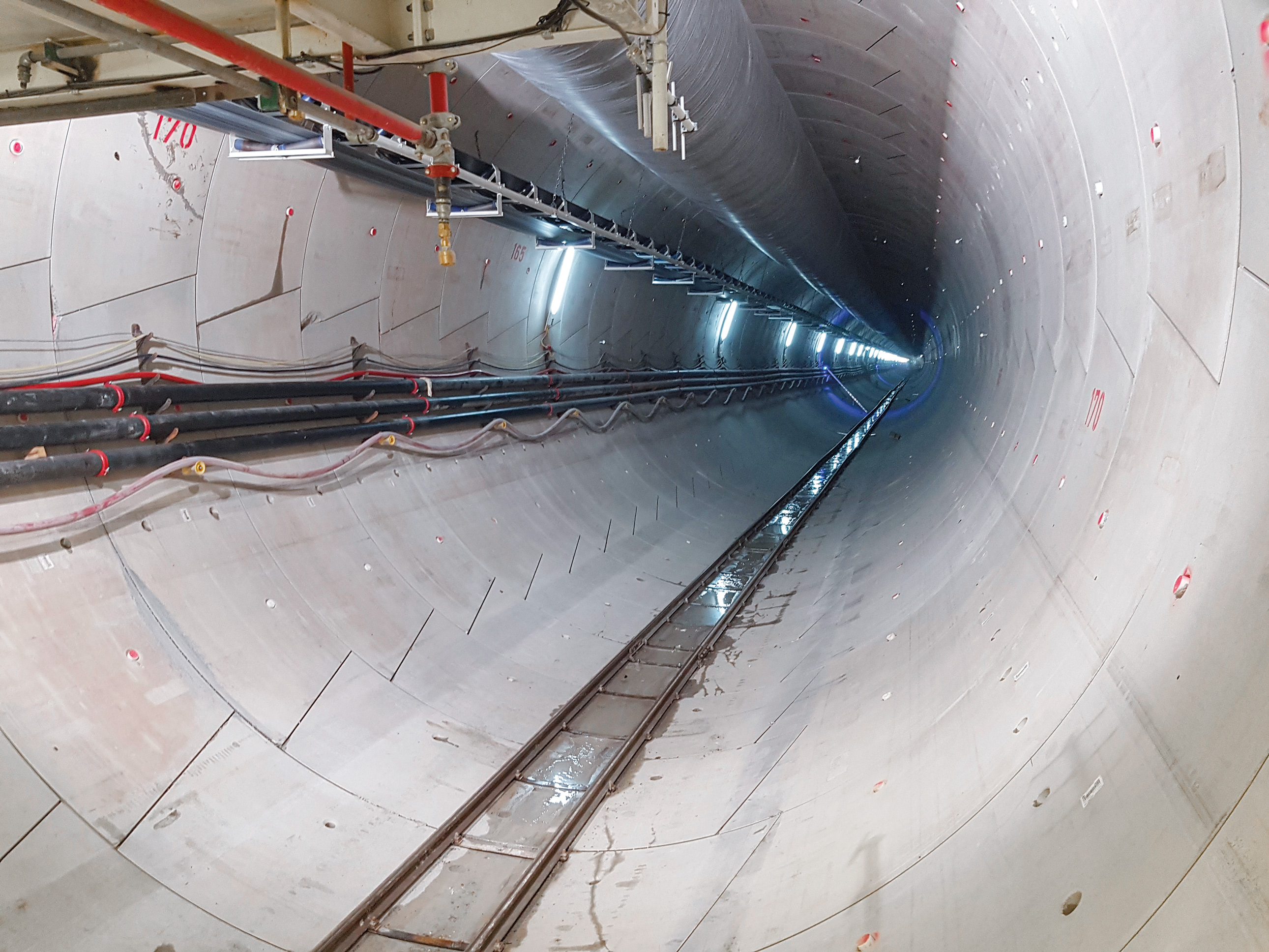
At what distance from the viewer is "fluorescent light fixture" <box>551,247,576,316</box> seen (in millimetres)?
12133

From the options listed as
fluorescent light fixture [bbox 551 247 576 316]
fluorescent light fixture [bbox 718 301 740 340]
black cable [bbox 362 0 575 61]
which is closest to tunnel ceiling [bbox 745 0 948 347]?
fluorescent light fixture [bbox 551 247 576 316]

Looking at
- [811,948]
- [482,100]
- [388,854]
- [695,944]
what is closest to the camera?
[811,948]

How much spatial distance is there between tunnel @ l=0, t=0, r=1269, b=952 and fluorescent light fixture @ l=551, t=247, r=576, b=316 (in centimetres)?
33

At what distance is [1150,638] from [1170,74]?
1.97 metres

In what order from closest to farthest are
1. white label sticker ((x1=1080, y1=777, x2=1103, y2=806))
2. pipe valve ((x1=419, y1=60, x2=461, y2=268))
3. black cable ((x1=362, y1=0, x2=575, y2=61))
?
white label sticker ((x1=1080, y1=777, x2=1103, y2=806)) < black cable ((x1=362, y1=0, x2=575, y2=61)) < pipe valve ((x1=419, y1=60, x2=461, y2=268))

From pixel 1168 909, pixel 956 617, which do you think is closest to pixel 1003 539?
pixel 956 617

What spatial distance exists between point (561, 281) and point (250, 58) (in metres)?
9.38

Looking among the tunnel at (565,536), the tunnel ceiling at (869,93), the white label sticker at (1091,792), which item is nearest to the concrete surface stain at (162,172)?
the tunnel at (565,536)

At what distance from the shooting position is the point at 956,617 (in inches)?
238

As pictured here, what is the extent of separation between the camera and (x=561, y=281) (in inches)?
484

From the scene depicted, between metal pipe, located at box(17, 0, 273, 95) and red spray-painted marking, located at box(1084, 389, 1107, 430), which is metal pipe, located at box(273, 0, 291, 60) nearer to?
metal pipe, located at box(17, 0, 273, 95)

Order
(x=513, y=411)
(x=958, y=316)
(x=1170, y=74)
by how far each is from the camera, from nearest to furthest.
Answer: (x=1170, y=74), (x=513, y=411), (x=958, y=316)

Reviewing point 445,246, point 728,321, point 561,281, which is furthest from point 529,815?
point 728,321

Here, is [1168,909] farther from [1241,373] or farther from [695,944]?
[695,944]
